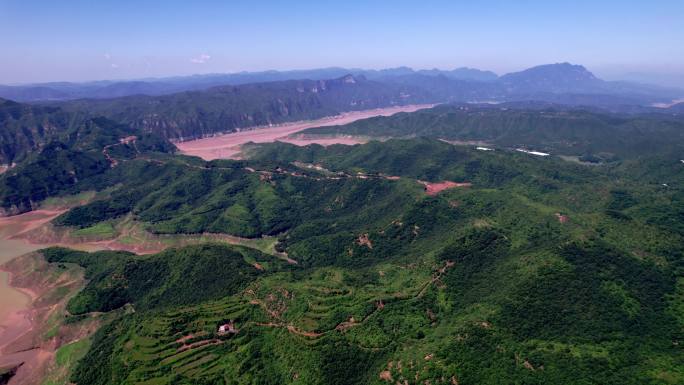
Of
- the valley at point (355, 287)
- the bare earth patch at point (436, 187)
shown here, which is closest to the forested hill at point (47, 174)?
the valley at point (355, 287)

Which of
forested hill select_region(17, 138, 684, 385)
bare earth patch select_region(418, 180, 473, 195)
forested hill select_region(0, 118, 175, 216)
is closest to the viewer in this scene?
forested hill select_region(17, 138, 684, 385)

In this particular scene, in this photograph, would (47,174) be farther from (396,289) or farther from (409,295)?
(409,295)

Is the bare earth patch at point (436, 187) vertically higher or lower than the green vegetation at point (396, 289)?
higher


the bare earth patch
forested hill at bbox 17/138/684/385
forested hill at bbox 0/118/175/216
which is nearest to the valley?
forested hill at bbox 17/138/684/385

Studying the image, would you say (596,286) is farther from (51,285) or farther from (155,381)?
(51,285)

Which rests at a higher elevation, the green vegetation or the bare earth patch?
the bare earth patch

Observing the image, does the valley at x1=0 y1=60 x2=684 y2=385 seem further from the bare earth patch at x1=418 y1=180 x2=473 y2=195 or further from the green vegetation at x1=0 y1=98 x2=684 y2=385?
the bare earth patch at x1=418 y1=180 x2=473 y2=195

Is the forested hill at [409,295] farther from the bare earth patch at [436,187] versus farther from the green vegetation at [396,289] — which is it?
the bare earth patch at [436,187]

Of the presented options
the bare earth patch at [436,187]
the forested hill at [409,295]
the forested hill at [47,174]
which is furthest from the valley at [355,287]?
the forested hill at [47,174]

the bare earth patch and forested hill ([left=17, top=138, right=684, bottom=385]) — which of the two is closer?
forested hill ([left=17, top=138, right=684, bottom=385])

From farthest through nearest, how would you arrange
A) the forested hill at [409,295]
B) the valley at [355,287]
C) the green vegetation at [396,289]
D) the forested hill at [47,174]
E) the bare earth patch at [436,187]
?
the forested hill at [47,174] < the bare earth patch at [436,187] < the valley at [355,287] < the green vegetation at [396,289] < the forested hill at [409,295]

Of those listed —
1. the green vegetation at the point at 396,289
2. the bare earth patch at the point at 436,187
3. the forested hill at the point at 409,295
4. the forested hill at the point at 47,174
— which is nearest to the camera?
the forested hill at the point at 409,295

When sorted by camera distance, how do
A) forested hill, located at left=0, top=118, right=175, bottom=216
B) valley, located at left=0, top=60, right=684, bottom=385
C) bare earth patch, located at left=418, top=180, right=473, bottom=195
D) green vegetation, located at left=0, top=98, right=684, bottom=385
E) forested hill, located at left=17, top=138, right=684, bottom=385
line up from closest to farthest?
forested hill, located at left=17, top=138, right=684, bottom=385, green vegetation, located at left=0, top=98, right=684, bottom=385, valley, located at left=0, top=60, right=684, bottom=385, bare earth patch, located at left=418, top=180, right=473, bottom=195, forested hill, located at left=0, top=118, right=175, bottom=216

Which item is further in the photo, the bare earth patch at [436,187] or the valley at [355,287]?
the bare earth patch at [436,187]
